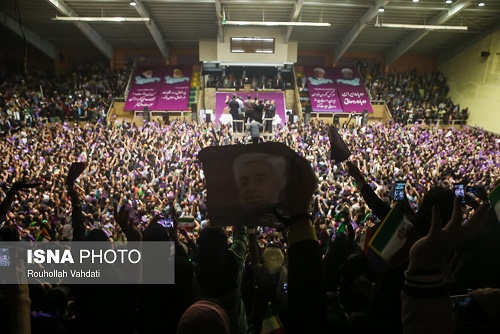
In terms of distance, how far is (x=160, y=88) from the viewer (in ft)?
74.7

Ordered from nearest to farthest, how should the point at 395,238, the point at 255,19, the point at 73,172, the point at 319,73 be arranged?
the point at 395,238 → the point at 73,172 → the point at 255,19 → the point at 319,73

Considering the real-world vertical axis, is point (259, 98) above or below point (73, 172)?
above

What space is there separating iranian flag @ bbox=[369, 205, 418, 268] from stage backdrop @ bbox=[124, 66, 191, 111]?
2039cm

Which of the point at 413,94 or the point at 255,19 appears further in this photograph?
the point at 413,94

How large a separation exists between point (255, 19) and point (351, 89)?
24.2 ft

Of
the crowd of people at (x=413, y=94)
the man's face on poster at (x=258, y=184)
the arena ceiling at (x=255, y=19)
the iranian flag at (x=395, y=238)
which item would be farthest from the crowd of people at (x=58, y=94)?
the iranian flag at (x=395, y=238)

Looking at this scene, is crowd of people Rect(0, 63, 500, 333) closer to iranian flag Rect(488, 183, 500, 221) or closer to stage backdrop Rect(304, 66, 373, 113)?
iranian flag Rect(488, 183, 500, 221)

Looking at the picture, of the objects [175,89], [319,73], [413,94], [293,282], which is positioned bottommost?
[293,282]

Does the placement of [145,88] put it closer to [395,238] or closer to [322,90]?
[322,90]

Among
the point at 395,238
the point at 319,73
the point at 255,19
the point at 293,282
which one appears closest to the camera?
the point at 293,282

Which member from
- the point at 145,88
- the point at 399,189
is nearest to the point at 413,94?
the point at 145,88

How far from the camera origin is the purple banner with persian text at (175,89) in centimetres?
2169

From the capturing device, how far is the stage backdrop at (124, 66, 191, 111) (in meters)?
21.7

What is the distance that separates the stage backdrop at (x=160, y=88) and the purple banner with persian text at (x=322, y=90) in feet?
24.1
